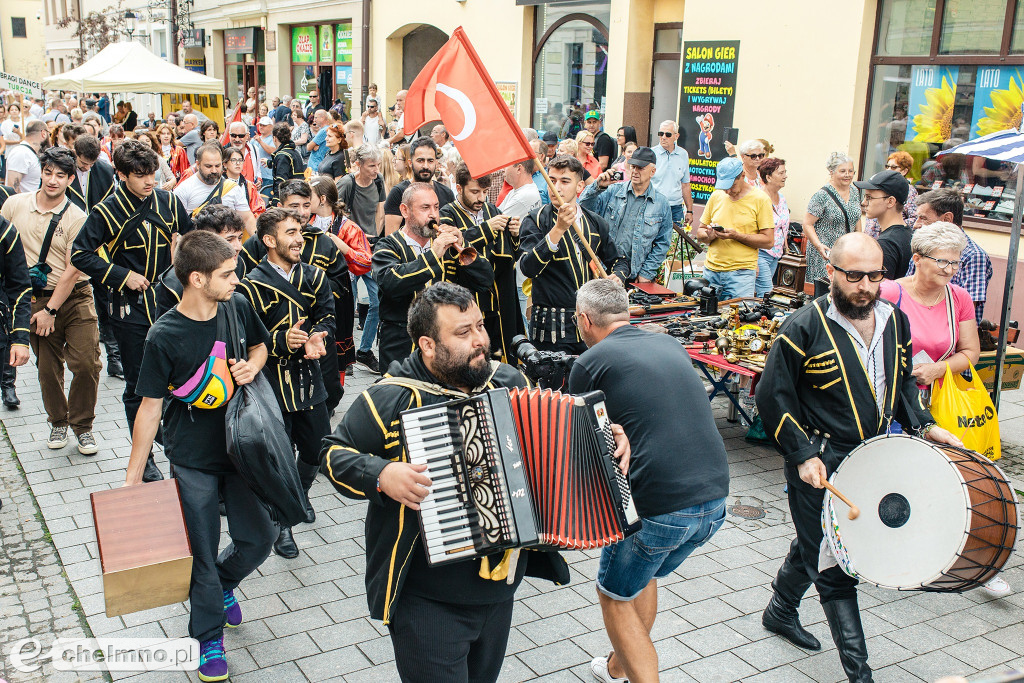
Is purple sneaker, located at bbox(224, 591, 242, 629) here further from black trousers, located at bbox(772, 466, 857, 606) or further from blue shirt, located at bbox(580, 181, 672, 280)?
blue shirt, located at bbox(580, 181, 672, 280)

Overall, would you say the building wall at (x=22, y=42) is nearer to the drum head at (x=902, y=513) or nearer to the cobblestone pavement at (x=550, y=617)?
the cobblestone pavement at (x=550, y=617)

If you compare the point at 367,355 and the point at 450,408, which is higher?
the point at 450,408

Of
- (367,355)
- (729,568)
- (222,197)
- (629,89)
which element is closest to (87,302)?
(222,197)

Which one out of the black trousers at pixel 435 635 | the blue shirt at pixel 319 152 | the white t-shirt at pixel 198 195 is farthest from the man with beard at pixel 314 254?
the blue shirt at pixel 319 152

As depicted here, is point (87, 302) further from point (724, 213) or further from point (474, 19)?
point (474, 19)

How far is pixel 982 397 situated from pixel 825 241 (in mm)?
3726

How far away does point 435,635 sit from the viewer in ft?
10.6

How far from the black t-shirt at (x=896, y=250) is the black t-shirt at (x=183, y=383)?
436 centimetres

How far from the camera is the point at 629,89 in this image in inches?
615

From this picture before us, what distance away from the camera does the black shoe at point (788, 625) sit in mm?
4566

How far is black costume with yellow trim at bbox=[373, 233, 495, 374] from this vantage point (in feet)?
19.1

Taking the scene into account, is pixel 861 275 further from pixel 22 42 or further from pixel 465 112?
Answer: pixel 22 42

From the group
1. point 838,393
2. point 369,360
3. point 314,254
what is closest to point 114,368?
point 369,360

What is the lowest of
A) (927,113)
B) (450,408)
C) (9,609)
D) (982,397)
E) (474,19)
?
(9,609)
